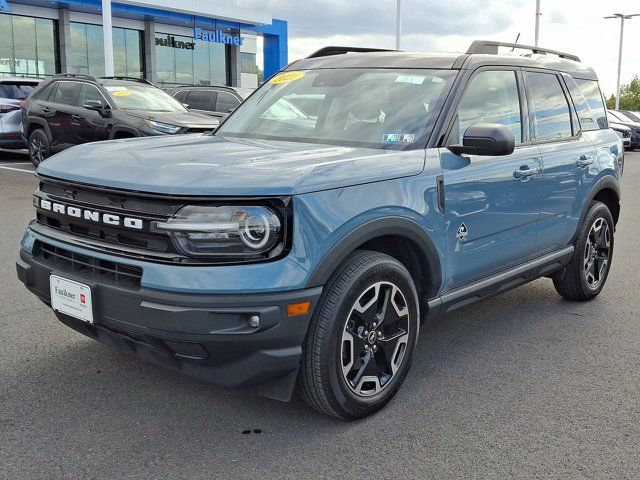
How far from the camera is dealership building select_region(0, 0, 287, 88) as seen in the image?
2988 cm

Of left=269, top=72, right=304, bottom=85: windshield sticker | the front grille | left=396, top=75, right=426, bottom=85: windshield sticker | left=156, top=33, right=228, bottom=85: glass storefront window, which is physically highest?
left=156, top=33, right=228, bottom=85: glass storefront window

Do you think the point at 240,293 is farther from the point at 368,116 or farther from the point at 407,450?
the point at 368,116

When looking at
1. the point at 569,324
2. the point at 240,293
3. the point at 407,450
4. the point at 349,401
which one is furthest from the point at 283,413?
the point at 569,324

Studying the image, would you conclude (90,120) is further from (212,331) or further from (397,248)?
(212,331)

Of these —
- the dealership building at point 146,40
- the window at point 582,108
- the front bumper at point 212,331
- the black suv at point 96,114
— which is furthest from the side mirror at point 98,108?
the dealership building at point 146,40

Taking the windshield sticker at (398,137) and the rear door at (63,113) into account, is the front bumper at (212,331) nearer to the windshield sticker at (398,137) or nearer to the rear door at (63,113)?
the windshield sticker at (398,137)

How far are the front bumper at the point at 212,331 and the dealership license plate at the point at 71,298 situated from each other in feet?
0.13

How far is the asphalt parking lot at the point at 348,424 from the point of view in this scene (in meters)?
2.98

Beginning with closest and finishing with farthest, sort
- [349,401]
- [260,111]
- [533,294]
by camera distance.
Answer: [349,401], [260,111], [533,294]

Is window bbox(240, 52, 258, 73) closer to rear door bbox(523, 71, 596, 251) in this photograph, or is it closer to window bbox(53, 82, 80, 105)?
window bbox(53, 82, 80, 105)

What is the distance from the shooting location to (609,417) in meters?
3.48

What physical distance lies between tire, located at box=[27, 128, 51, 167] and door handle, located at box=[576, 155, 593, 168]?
1047 cm

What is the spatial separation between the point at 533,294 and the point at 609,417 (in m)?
2.36

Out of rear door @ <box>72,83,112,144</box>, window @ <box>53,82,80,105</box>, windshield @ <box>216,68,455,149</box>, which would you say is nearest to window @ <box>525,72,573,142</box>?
windshield @ <box>216,68,455,149</box>
